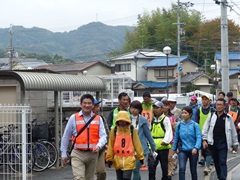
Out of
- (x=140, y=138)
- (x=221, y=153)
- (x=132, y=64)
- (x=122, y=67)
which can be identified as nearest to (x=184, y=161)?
(x=221, y=153)

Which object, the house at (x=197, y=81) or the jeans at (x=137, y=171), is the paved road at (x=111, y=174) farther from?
the house at (x=197, y=81)

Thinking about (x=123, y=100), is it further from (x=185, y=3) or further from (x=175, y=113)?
(x=185, y=3)

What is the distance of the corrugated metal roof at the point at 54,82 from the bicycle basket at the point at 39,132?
113 cm

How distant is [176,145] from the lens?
34.8ft

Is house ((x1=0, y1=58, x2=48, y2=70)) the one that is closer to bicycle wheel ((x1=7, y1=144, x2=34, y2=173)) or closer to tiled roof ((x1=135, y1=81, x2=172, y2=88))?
tiled roof ((x1=135, y1=81, x2=172, y2=88))

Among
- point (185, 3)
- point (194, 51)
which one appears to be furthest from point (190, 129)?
point (194, 51)

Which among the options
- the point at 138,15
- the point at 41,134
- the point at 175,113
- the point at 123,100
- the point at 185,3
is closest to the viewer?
the point at 123,100

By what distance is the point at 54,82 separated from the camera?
14.1m

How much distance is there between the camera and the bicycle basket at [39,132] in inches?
572

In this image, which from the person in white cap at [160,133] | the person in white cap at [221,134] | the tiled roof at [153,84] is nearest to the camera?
the person in white cap at [221,134]

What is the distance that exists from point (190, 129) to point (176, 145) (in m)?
0.41

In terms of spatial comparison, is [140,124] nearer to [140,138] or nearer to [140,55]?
[140,138]

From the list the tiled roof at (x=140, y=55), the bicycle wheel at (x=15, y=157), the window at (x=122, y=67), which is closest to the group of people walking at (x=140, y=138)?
the bicycle wheel at (x=15, y=157)

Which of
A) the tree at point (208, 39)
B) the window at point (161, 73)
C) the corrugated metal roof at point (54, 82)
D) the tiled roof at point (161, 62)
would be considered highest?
the tree at point (208, 39)
